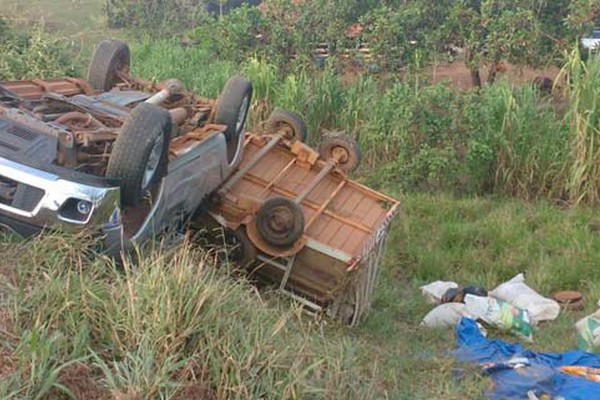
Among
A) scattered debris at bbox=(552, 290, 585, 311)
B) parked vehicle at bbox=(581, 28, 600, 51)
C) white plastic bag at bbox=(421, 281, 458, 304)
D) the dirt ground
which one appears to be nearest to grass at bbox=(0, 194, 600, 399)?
white plastic bag at bbox=(421, 281, 458, 304)

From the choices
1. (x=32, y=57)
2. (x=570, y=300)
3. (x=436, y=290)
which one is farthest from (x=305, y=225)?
(x=32, y=57)

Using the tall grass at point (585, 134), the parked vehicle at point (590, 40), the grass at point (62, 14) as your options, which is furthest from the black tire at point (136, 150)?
the grass at point (62, 14)

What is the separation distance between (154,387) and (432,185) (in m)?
6.97

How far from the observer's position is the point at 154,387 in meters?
3.16

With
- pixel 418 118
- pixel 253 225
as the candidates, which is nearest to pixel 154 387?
pixel 253 225

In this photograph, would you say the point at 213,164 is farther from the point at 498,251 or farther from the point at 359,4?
the point at 359,4

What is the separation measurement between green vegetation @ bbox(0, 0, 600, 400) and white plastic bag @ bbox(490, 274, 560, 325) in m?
0.12

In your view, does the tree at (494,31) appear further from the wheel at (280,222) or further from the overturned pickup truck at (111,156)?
the wheel at (280,222)

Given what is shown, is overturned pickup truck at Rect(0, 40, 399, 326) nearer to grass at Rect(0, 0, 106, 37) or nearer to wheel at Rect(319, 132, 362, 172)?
wheel at Rect(319, 132, 362, 172)

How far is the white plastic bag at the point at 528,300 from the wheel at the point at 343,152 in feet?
4.83

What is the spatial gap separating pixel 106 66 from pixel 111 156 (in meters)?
2.30

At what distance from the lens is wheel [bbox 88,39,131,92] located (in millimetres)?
6789

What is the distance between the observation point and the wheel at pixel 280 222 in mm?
5730

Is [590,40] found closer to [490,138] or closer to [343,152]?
[490,138]
